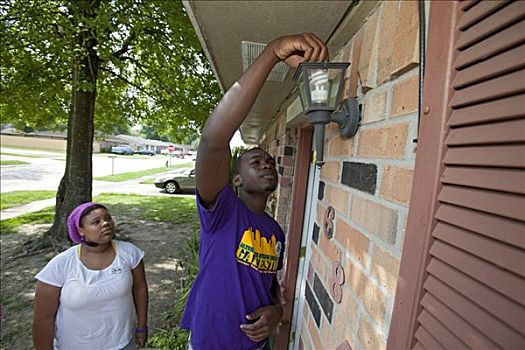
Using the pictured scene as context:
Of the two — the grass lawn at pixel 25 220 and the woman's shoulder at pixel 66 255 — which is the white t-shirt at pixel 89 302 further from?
the grass lawn at pixel 25 220

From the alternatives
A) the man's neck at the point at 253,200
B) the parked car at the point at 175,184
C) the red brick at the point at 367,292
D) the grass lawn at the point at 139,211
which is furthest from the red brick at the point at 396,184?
the parked car at the point at 175,184

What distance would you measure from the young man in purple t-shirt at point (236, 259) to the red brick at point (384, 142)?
19.7 inches

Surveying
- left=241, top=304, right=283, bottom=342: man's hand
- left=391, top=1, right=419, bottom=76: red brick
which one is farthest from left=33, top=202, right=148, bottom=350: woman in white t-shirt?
left=391, top=1, right=419, bottom=76: red brick

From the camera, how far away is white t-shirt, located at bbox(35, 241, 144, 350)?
6.75 feet

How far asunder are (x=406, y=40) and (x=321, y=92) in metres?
0.31

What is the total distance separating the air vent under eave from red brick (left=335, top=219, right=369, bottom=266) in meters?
0.98

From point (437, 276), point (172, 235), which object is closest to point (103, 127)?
point (172, 235)

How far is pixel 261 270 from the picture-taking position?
1645 mm

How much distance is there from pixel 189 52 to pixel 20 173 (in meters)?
16.9

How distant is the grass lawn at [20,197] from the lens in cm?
1025

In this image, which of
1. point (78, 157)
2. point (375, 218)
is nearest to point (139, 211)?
point (78, 157)

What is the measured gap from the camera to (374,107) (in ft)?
3.54

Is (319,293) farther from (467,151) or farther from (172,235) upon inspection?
(172,235)

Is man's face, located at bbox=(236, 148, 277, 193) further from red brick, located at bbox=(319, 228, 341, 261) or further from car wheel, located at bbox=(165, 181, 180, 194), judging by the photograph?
car wheel, located at bbox=(165, 181, 180, 194)
